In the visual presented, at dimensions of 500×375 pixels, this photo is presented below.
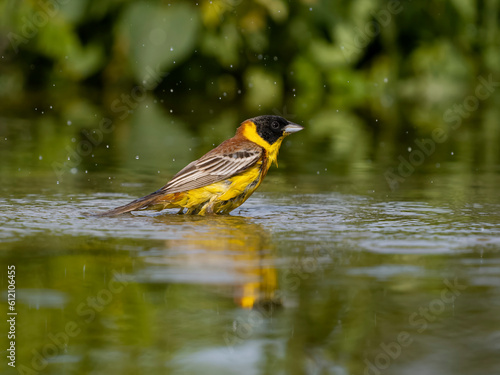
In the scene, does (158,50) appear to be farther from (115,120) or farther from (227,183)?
(227,183)

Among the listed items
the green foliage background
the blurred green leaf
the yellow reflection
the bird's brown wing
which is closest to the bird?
the bird's brown wing

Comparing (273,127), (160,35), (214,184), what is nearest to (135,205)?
(214,184)

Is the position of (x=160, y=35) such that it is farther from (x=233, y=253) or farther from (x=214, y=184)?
(x=233, y=253)

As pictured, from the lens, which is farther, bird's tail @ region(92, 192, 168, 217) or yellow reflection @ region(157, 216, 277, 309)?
bird's tail @ region(92, 192, 168, 217)

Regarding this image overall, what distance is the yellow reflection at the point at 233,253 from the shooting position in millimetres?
4633

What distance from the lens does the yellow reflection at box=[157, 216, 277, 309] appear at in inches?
182

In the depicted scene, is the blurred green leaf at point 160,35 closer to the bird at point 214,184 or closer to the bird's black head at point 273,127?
the bird's black head at point 273,127

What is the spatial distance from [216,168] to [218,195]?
0.18 metres

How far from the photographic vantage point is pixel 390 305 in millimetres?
4328

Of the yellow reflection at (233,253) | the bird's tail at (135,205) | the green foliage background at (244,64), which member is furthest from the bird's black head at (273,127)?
the green foliage background at (244,64)

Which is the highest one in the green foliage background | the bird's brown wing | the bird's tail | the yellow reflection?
the green foliage background

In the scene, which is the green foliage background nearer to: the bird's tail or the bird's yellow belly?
the bird's yellow belly

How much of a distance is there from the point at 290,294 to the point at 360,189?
3520 mm

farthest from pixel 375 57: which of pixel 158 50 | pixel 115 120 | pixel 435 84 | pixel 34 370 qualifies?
pixel 34 370
